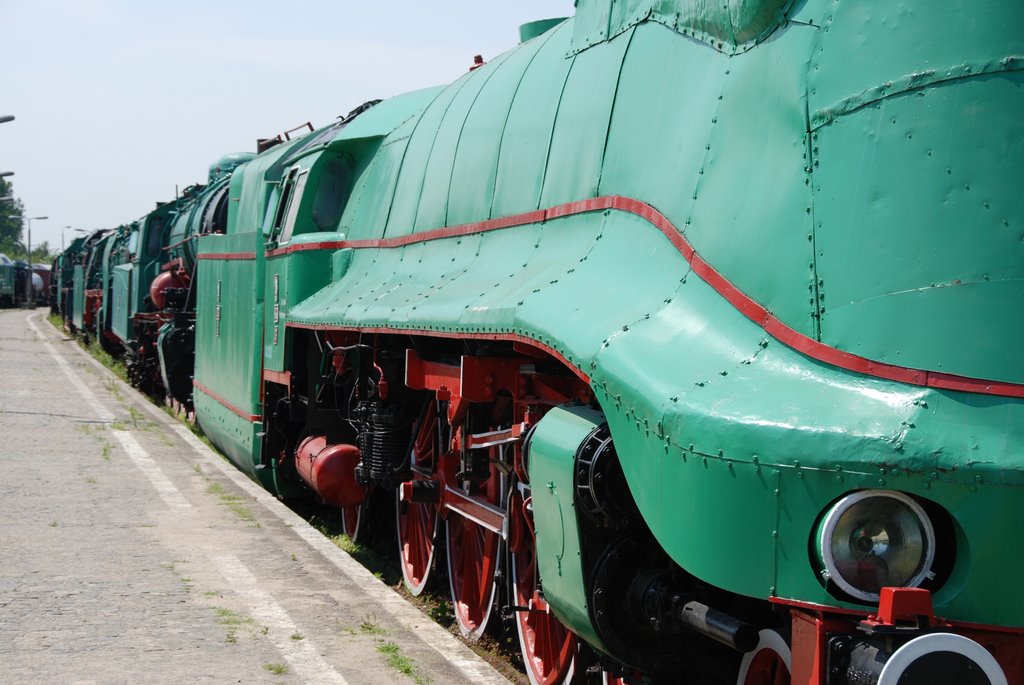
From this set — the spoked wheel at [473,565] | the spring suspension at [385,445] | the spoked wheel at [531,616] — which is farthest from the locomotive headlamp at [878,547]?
the spring suspension at [385,445]

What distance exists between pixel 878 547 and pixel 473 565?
13.2ft

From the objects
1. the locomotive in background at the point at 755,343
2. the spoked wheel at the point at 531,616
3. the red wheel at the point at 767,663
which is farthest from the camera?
the spoked wheel at the point at 531,616

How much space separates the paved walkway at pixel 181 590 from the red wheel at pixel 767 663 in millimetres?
1898

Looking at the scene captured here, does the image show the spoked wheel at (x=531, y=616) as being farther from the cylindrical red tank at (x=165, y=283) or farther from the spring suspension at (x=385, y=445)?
the cylindrical red tank at (x=165, y=283)

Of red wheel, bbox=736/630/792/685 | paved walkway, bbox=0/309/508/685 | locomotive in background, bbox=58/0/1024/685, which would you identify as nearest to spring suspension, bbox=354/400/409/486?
paved walkway, bbox=0/309/508/685

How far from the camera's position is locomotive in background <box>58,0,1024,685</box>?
11.2 ft

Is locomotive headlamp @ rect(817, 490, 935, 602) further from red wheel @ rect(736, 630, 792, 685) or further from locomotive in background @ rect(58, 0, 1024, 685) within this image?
red wheel @ rect(736, 630, 792, 685)

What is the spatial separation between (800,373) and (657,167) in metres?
1.26

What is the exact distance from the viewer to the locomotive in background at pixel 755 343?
341 centimetres

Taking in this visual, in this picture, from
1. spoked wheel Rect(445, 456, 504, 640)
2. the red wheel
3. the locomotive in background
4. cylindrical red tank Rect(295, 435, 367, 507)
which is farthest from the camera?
cylindrical red tank Rect(295, 435, 367, 507)

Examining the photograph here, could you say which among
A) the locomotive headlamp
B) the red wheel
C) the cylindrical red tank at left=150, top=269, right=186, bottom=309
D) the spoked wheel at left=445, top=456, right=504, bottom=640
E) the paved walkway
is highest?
the cylindrical red tank at left=150, top=269, right=186, bottom=309

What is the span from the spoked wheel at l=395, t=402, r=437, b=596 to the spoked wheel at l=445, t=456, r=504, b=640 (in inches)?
11.1

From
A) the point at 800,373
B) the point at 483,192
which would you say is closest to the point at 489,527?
the point at 483,192

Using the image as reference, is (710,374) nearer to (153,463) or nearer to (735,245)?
(735,245)
